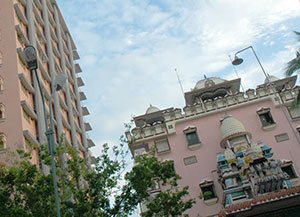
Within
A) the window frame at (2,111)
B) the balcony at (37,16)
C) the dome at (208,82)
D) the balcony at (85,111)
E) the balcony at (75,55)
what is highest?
the balcony at (75,55)

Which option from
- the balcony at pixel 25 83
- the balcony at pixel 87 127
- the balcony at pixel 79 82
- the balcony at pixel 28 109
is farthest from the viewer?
the balcony at pixel 79 82

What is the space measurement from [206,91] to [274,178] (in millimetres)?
13878

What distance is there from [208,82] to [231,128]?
26.1 feet

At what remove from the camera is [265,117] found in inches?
1350

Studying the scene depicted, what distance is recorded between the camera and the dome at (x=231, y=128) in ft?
102

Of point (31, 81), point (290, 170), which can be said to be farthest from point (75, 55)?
point (290, 170)

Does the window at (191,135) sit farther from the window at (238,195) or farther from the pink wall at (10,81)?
the pink wall at (10,81)


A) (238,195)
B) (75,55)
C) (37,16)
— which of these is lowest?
(238,195)

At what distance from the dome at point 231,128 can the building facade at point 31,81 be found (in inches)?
496

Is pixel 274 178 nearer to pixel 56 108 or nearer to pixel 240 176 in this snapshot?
pixel 240 176

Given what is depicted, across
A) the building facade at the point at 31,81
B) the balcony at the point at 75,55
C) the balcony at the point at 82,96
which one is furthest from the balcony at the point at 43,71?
the balcony at the point at 75,55

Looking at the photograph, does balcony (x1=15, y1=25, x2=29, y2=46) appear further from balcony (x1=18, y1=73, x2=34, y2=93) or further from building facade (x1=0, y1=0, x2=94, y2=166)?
balcony (x1=18, y1=73, x2=34, y2=93)

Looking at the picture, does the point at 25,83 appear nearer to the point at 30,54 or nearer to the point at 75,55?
the point at 30,54

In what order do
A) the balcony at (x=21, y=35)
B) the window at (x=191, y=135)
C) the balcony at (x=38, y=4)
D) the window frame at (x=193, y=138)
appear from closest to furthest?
the balcony at (x=21, y=35) → the window frame at (x=193, y=138) → the window at (x=191, y=135) → the balcony at (x=38, y=4)
